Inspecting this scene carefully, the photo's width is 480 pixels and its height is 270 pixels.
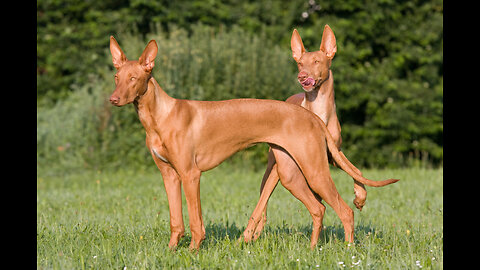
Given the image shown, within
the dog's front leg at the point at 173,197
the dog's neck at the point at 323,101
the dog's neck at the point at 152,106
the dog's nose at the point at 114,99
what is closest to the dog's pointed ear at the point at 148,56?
the dog's neck at the point at 152,106

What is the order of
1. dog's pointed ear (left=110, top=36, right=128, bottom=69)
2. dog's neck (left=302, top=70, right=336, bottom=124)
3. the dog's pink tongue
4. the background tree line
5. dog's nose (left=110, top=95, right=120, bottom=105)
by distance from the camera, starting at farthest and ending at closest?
the background tree line, dog's neck (left=302, top=70, right=336, bottom=124), the dog's pink tongue, dog's pointed ear (left=110, top=36, right=128, bottom=69), dog's nose (left=110, top=95, right=120, bottom=105)

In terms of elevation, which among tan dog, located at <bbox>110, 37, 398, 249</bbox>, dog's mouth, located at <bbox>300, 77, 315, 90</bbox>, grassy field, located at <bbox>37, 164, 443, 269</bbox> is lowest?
grassy field, located at <bbox>37, 164, 443, 269</bbox>

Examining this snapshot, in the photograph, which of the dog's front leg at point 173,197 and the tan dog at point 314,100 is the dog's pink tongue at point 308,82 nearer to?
the tan dog at point 314,100

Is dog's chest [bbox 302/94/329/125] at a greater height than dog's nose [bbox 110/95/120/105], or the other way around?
dog's nose [bbox 110/95/120/105]

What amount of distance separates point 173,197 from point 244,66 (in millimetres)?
8237

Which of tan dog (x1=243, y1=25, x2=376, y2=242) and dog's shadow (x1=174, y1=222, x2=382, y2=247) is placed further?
dog's shadow (x1=174, y1=222, x2=382, y2=247)

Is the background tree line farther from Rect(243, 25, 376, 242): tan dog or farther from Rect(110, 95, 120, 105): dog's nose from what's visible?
Rect(110, 95, 120, 105): dog's nose

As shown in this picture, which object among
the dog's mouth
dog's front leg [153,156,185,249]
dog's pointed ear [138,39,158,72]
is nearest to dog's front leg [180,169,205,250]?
dog's front leg [153,156,185,249]

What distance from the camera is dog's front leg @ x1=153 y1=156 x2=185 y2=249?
5.16 meters

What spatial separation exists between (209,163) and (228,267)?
0.92m

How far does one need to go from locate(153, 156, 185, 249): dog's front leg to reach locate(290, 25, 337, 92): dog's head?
1.47 m

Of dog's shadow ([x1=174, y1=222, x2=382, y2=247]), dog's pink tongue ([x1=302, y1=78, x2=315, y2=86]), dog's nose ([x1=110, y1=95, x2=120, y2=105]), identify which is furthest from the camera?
dog's shadow ([x1=174, y1=222, x2=382, y2=247])

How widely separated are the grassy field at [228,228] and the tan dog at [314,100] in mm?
403

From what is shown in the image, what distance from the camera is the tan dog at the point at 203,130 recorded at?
4.80 meters
